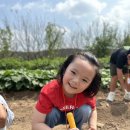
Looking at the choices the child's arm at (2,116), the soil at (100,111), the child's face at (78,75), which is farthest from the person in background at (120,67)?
the child's arm at (2,116)

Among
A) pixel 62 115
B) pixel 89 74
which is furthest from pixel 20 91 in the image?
pixel 89 74

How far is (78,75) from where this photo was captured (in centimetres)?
207

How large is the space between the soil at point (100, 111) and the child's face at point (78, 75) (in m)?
1.54

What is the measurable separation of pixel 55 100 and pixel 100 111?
2.18m

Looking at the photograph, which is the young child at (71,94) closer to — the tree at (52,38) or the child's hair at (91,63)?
the child's hair at (91,63)

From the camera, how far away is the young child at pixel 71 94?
2105mm

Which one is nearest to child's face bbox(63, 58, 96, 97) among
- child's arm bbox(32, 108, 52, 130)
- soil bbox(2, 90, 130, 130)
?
child's arm bbox(32, 108, 52, 130)

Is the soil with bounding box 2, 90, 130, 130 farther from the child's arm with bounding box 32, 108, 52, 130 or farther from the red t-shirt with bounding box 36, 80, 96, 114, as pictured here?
the child's arm with bounding box 32, 108, 52, 130

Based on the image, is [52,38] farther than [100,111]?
Yes

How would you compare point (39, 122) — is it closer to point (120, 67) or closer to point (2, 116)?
point (2, 116)

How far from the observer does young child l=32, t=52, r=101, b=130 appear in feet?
6.91

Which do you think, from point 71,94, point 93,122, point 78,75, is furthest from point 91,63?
point 93,122

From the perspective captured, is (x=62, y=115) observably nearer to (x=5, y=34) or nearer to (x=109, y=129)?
(x=109, y=129)

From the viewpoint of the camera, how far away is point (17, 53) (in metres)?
15.1
